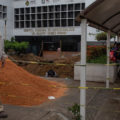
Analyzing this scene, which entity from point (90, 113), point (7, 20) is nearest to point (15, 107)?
point (90, 113)

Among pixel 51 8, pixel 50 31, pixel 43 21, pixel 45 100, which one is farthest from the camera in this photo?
pixel 43 21

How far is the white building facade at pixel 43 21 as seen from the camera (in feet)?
87.5

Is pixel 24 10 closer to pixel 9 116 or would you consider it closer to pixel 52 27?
pixel 52 27

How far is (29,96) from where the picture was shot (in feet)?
23.1

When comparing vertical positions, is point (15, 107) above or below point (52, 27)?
below

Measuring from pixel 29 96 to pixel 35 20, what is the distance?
22.5 m

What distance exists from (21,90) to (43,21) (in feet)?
71.2

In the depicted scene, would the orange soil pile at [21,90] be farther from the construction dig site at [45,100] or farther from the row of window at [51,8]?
the row of window at [51,8]

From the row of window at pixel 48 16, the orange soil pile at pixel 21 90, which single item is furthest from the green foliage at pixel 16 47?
the orange soil pile at pixel 21 90

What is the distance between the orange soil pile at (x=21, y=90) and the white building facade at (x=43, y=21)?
17.7 m

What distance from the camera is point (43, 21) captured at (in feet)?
92.3

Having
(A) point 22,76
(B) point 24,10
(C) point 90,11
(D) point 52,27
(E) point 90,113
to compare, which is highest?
(B) point 24,10

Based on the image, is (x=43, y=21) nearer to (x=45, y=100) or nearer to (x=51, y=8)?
(x=51, y=8)

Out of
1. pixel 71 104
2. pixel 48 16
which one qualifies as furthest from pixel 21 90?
pixel 48 16
